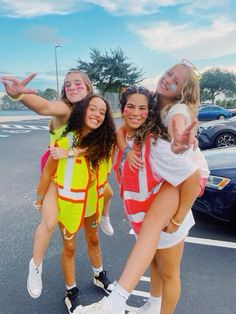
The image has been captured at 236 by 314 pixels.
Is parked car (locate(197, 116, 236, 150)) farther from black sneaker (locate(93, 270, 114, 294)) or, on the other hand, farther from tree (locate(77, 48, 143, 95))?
tree (locate(77, 48, 143, 95))

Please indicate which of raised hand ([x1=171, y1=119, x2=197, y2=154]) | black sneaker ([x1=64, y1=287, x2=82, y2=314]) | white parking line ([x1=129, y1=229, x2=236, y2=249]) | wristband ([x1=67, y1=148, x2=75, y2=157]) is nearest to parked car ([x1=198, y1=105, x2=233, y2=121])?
white parking line ([x1=129, y1=229, x2=236, y2=249])

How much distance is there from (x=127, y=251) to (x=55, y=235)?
3.05ft

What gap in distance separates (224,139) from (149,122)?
25.4 ft

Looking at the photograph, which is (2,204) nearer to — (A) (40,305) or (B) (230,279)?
(A) (40,305)

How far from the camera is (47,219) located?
81.8 inches

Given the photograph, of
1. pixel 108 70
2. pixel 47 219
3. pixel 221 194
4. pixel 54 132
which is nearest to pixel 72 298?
pixel 47 219

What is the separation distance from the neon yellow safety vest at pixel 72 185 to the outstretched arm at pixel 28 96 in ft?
0.75

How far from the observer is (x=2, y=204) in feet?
15.8

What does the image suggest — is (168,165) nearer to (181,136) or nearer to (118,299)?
(181,136)

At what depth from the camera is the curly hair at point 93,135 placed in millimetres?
1976

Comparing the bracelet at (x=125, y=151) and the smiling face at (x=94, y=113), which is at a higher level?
the smiling face at (x=94, y=113)

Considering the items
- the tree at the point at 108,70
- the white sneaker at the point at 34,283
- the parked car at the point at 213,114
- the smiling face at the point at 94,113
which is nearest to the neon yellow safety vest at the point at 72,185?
the smiling face at the point at 94,113

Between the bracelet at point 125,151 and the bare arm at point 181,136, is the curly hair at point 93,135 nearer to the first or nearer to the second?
the bracelet at point 125,151

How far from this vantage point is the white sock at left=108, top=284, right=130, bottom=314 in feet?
4.93
